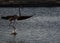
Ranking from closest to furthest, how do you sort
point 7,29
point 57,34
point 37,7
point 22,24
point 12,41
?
point 12,41 < point 57,34 < point 7,29 < point 22,24 < point 37,7

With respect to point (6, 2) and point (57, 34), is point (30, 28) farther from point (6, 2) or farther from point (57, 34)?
point (6, 2)

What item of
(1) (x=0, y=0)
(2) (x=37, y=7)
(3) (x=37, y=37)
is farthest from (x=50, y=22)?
(1) (x=0, y=0)

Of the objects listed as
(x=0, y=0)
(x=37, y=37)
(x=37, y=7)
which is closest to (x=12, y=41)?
(x=37, y=37)

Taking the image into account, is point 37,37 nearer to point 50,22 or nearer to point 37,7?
point 50,22

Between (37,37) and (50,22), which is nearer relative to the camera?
(37,37)

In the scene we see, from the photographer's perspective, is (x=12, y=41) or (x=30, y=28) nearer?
(x=12, y=41)

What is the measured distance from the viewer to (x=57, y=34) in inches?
434

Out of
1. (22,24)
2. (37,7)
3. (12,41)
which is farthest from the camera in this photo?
(37,7)

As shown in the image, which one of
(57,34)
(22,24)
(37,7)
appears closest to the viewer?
(57,34)

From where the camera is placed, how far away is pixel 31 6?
826 inches

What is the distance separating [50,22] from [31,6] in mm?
6964

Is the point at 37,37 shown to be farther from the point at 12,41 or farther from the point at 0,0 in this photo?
the point at 0,0

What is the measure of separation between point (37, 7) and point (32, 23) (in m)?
6.61

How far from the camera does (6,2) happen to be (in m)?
21.3
